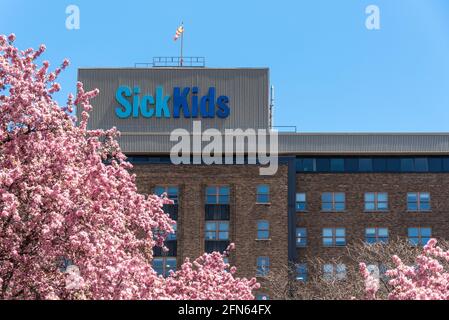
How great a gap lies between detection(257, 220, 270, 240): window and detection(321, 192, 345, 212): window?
524 cm

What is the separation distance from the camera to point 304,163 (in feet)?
235

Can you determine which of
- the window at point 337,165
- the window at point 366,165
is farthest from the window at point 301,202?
the window at point 366,165

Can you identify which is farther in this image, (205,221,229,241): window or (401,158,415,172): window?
(401,158,415,172): window

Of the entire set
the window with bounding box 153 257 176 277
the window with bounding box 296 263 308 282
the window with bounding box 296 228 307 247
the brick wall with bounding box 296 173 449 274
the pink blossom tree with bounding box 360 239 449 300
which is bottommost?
the pink blossom tree with bounding box 360 239 449 300

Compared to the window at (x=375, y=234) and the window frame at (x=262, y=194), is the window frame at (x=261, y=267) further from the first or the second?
the window at (x=375, y=234)

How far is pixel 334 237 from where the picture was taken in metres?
70.2

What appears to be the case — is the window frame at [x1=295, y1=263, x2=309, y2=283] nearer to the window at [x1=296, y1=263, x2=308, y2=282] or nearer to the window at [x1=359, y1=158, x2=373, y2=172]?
the window at [x1=296, y1=263, x2=308, y2=282]

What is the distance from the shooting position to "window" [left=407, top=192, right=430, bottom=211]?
70.6 m

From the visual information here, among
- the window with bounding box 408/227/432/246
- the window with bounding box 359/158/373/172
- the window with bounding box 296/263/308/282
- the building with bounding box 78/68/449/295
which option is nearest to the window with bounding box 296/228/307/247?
the building with bounding box 78/68/449/295

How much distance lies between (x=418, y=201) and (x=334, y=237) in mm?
7361

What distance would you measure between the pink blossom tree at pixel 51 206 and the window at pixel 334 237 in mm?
49406

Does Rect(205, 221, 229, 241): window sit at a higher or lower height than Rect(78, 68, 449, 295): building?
lower

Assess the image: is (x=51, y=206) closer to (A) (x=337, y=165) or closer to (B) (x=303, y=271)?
(B) (x=303, y=271)

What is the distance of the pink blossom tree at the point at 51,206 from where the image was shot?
18406mm
